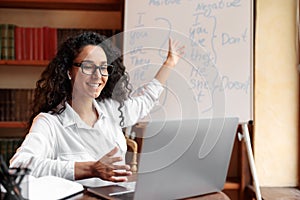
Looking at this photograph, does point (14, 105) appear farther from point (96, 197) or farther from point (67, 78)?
point (96, 197)

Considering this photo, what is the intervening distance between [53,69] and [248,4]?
1.10 metres

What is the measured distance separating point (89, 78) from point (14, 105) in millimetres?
1311

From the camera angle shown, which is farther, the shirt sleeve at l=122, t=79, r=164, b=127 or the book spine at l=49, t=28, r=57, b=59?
the book spine at l=49, t=28, r=57, b=59

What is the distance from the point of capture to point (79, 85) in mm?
1598

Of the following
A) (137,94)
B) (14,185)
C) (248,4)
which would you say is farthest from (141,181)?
(248,4)

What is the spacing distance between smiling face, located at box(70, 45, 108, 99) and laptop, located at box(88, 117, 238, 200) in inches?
13.8

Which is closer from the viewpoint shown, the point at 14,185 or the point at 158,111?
the point at 14,185

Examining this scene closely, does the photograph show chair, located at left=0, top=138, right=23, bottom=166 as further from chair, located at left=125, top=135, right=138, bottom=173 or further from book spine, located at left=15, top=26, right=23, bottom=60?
chair, located at left=125, top=135, right=138, bottom=173

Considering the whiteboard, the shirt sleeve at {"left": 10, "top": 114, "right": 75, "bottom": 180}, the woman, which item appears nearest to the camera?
the shirt sleeve at {"left": 10, "top": 114, "right": 75, "bottom": 180}

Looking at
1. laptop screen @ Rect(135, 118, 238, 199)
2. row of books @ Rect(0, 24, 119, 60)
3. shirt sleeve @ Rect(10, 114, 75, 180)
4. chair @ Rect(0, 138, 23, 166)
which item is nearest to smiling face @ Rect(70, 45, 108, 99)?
shirt sleeve @ Rect(10, 114, 75, 180)

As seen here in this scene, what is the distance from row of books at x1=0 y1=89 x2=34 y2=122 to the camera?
107 inches

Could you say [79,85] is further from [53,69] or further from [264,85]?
[264,85]

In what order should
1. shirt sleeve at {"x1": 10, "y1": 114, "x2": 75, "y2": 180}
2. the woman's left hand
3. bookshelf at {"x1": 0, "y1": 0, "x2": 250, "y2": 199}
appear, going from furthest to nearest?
bookshelf at {"x1": 0, "y1": 0, "x2": 250, "y2": 199} → the woman's left hand → shirt sleeve at {"x1": 10, "y1": 114, "x2": 75, "y2": 180}

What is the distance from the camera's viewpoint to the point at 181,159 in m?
1.21
